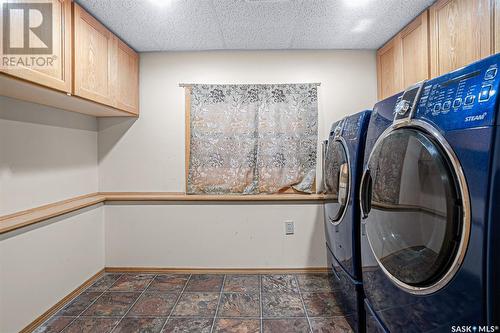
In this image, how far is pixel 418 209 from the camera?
0.89 metres

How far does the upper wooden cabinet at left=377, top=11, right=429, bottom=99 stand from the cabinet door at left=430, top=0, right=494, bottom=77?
0.09 metres

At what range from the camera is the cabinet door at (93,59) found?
1.73 meters

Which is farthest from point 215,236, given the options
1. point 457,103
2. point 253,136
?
point 457,103

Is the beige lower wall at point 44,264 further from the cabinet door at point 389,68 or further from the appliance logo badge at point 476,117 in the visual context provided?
the cabinet door at point 389,68

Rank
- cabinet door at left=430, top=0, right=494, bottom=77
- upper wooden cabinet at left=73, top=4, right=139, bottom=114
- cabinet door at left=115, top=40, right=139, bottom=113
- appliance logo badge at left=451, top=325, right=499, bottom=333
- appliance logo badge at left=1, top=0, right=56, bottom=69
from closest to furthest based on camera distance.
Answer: appliance logo badge at left=451, top=325, right=499, bottom=333
appliance logo badge at left=1, top=0, right=56, bottom=69
cabinet door at left=430, top=0, right=494, bottom=77
upper wooden cabinet at left=73, top=4, right=139, bottom=114
cabinet door at left=115, top=40, right=139, bottom=113

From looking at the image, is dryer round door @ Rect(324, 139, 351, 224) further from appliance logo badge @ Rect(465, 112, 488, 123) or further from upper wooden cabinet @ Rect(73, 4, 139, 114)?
upper wooden cabinet @ Rect(73, 4, 139, 114)

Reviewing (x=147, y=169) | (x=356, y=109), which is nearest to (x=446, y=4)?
(x=356, y=109)

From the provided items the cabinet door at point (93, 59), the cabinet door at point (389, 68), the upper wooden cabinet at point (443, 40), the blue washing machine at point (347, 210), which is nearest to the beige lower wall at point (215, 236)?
the blue washing machine at point (347, 210)

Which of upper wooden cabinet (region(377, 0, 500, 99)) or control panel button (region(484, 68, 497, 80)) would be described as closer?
control panel button (region(484, 68, 497, 80))

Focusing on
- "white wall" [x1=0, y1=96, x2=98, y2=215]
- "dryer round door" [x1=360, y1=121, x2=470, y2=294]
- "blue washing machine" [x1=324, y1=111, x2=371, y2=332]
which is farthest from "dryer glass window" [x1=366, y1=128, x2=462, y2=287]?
"white wall" [x1=0, y1=96, x2=98, y2=215]

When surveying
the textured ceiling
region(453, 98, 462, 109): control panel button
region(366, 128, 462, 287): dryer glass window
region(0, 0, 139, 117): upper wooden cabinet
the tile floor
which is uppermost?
the textured ceiling

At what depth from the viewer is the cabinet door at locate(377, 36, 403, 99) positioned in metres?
2.19

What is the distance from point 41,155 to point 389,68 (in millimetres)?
3015

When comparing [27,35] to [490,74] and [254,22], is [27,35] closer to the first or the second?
[254,22]
